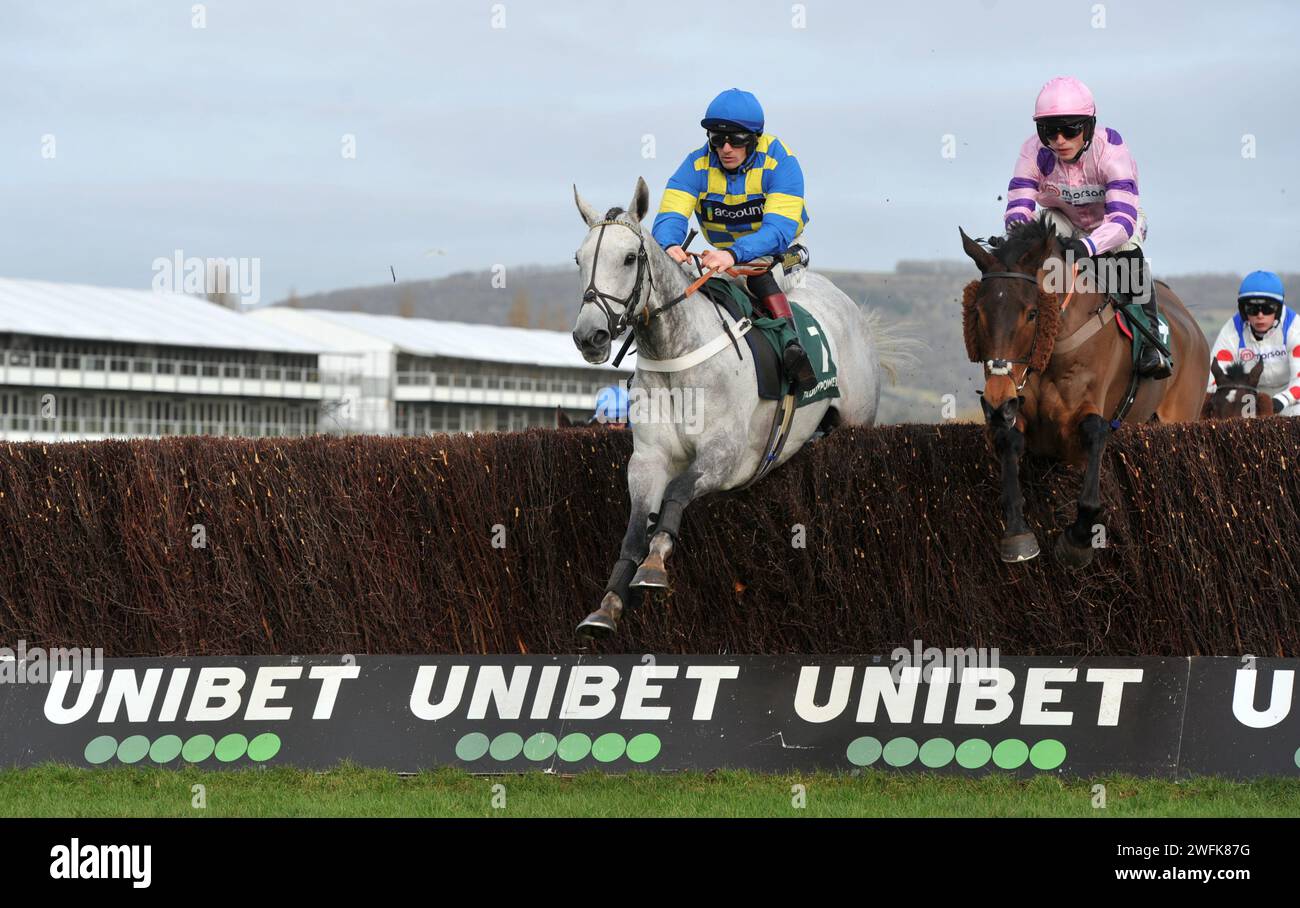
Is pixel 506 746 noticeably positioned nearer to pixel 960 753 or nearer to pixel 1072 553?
A: pixel 960 753

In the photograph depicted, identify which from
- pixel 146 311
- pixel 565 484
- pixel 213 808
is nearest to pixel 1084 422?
pixel 565 484

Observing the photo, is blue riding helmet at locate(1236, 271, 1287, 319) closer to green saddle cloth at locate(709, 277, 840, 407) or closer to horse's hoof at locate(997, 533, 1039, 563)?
green saddle cloth at locate(709, 277, 840, 407)

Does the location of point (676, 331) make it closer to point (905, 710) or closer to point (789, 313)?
point (789, 313)

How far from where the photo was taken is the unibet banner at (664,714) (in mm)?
7887

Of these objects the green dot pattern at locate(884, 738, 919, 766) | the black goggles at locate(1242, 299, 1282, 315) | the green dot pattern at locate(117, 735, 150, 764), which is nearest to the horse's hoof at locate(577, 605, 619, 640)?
the green dot pattern at locate(884, 738, 919, 766)

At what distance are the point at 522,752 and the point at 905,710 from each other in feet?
6.35

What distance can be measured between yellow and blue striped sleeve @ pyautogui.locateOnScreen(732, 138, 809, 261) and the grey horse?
15.6 inches

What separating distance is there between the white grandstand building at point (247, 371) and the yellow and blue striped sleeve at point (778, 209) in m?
36.9

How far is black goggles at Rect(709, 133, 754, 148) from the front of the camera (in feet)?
29.4

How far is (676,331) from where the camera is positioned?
332 inches

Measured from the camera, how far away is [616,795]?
779cm

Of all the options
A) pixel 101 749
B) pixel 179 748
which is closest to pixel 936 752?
pixel 179 748

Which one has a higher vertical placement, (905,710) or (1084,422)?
(1084,422)

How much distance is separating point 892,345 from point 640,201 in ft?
11.1
